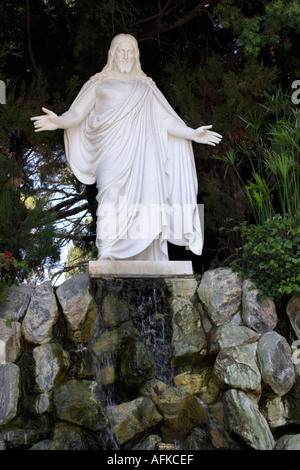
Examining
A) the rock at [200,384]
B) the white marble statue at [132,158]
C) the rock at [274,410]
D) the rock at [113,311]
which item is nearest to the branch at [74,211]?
the white marble statue at [132,158]

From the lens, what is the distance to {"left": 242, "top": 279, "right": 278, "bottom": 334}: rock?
4496mm

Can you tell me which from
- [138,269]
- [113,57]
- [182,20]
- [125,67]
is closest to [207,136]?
[125,67]

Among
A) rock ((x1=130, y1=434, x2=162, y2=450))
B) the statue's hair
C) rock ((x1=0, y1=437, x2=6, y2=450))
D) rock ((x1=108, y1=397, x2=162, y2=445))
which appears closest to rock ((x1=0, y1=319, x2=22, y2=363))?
rock ((x1=0, y1=437, x2=6, y2=450))

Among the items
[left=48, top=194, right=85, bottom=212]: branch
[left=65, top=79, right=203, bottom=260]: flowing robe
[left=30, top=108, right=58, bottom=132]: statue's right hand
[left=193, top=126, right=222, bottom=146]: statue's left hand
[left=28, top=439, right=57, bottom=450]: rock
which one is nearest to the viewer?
[left=28, top=439, right=57, bottom=450]: rock

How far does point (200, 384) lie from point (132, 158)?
194 centimetres

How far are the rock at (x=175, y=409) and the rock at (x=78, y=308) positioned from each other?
566 millimetres

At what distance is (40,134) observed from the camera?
6148 mm

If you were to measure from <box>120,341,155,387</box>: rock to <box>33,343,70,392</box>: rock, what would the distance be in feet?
1.28

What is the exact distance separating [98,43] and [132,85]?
4.12 ft

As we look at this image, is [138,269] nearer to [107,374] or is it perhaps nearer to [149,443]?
[107,374]

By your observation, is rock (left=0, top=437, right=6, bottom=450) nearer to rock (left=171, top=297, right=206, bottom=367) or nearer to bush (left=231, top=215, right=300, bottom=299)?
rock (left=171, top=297, right=206, bottom=367)
